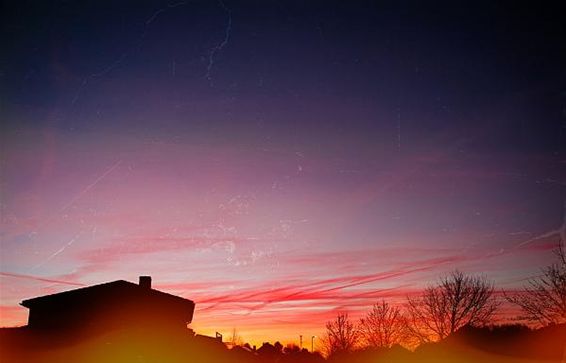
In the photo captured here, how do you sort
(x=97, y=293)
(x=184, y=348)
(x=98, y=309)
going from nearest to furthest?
(x=98, y=309), (x=97, y=293), (x=184, y=348)

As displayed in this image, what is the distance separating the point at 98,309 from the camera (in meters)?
21.5

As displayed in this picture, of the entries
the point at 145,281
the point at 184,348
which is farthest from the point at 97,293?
the point at 184,348

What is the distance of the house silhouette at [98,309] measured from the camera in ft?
70.2

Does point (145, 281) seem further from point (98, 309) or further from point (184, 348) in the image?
point (184, 348)

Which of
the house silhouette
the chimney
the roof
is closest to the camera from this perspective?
the house silhouette

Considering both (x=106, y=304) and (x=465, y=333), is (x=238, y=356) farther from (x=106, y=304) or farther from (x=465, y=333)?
(x=465, y=333)

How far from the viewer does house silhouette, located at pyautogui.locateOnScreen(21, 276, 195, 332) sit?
2141 cm

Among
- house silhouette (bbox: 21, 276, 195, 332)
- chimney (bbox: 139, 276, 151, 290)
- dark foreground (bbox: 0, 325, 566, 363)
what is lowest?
dark foreground (bbox: 0, 325, 566, 363)

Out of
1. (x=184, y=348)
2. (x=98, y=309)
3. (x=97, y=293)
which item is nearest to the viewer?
(x=98, y=309)

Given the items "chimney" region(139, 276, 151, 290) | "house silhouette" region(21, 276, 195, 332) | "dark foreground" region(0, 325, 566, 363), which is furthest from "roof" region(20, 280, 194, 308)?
"dark foreground" region(0, 325, 566, 363)

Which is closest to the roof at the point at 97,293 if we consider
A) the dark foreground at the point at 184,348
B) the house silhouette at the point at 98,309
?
the house silhouette at the point at 98,309

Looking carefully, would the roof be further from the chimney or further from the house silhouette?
the chimney

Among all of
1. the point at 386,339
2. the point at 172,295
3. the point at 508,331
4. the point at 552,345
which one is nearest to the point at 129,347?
the point at 172,295

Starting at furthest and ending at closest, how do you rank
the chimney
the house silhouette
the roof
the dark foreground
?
the chimney, the roof, the house silhouette, the dark foreground
